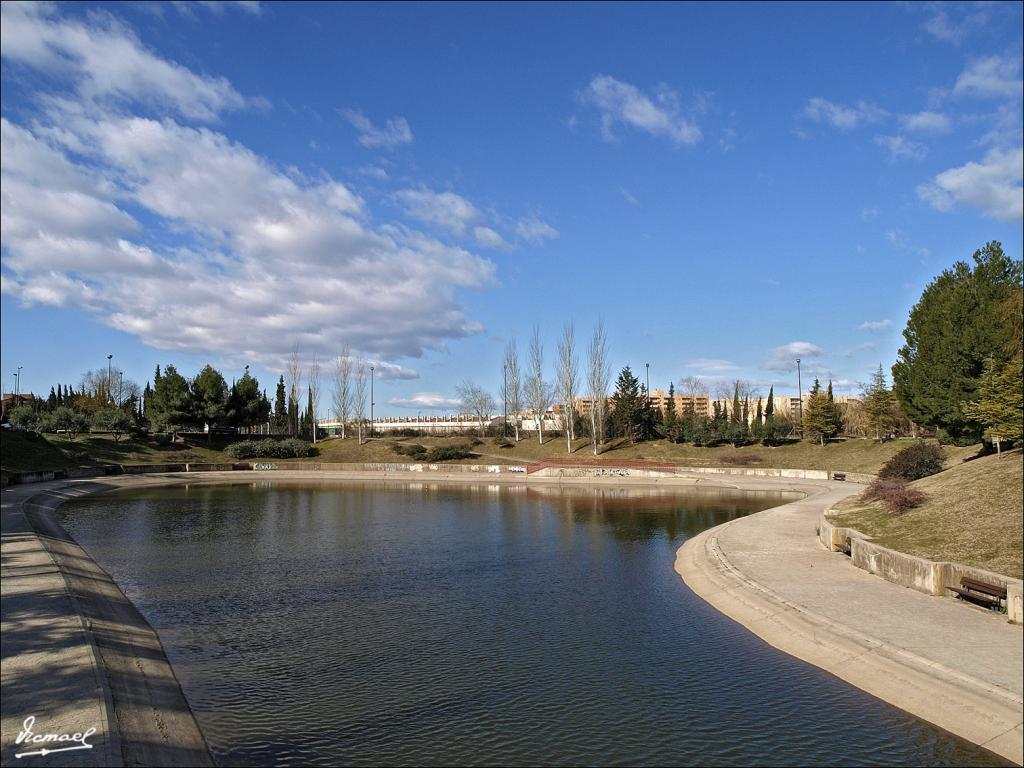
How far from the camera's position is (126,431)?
72.1 metres

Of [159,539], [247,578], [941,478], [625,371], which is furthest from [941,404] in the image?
[625,371]

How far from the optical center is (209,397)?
2958 inches

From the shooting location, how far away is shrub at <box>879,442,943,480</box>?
30.7 meters

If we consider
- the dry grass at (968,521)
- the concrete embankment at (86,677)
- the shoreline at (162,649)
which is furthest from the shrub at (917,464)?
the concrete embankment at (86,677)

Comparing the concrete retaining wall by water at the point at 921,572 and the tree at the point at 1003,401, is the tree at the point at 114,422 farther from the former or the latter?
the tree at the point at 1003,401

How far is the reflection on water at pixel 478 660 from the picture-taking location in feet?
30.3

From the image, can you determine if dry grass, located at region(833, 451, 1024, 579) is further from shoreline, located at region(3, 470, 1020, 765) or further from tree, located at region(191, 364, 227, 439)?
tree, located at region(191, 364, 227, 439)

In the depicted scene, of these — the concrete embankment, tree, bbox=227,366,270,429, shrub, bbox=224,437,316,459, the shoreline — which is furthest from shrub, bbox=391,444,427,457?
the concrete embankment

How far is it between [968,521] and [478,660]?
1292cm

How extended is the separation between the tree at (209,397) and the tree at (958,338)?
68503 mm

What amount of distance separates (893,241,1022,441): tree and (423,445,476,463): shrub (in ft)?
146

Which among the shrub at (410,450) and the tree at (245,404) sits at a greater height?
the tree at (245,404)

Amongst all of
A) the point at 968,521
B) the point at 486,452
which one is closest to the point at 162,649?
the point at 968,521

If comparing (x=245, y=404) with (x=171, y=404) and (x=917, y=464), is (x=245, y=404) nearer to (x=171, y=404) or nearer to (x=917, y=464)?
(x=171, y=404)
